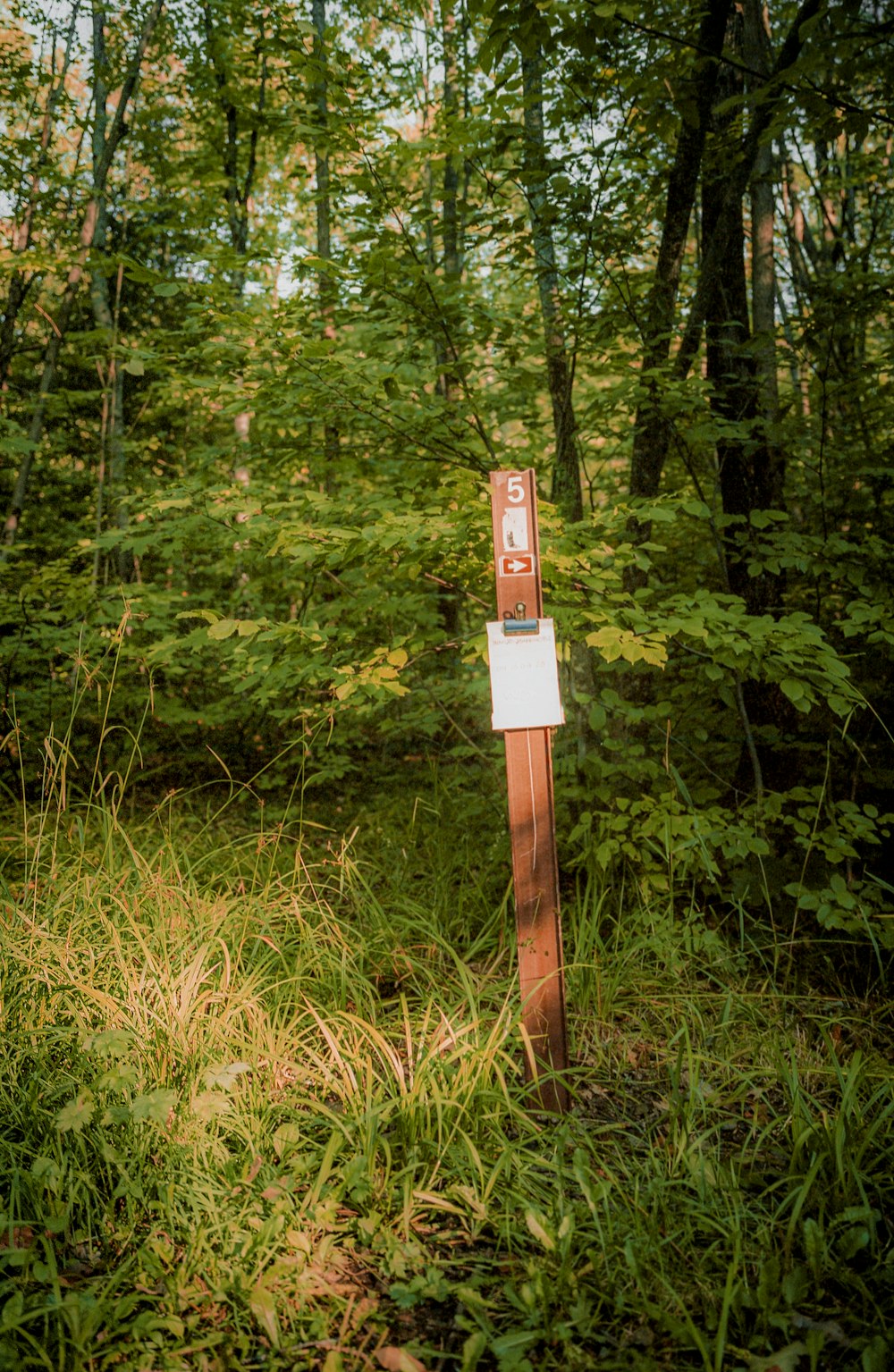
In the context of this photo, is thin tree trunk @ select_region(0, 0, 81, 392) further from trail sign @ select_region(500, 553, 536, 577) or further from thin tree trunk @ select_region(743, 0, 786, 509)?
trail sign @ select_region(500, 553, 536, 577)

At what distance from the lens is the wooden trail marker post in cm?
232

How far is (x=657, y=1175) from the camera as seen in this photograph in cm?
207

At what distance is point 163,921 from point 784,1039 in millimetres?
2214

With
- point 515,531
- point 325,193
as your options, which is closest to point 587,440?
point 325,193

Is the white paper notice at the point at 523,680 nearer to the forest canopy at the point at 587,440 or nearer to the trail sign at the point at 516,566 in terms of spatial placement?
the trail sign at the point at 516,566

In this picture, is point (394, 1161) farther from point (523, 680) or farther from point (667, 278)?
point (667, 278)

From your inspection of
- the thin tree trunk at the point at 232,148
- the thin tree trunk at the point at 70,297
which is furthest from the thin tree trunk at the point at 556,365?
the thin tree trunk at the point at 232,148

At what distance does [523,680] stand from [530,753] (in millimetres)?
231

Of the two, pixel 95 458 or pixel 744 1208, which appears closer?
pixel 744 1208

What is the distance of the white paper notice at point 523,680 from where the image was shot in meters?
2.31

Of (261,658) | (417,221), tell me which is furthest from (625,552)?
(417,221)

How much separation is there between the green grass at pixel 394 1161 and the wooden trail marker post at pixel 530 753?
5.6 inches

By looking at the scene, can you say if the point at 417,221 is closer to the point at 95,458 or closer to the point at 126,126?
the point at 126,126


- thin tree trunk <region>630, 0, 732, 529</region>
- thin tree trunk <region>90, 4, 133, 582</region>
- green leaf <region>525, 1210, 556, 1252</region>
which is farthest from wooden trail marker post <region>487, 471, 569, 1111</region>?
thin tree trunk <region>90, 4, 133, 582</region>
